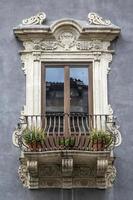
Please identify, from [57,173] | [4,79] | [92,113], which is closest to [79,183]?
[57,173]

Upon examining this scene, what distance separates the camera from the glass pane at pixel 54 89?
16516 millimetres

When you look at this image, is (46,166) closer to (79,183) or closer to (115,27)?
(79,183)

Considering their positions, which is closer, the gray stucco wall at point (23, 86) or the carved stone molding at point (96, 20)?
the gray stucco wall at point (23, 86)

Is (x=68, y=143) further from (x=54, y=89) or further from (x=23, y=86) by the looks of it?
(x=23, y=86)

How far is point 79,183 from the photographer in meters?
15.8

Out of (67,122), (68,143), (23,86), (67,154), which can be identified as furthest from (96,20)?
(67,154)

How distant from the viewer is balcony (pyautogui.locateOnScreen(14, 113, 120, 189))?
50.5 ft

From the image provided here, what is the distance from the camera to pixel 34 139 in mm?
15469

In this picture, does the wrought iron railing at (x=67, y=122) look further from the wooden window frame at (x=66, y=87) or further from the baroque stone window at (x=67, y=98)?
the wooden window frame at (x=66, y=87)

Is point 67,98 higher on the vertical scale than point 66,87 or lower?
lower

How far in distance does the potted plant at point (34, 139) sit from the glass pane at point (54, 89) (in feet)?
3.49

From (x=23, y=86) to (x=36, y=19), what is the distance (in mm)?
1587

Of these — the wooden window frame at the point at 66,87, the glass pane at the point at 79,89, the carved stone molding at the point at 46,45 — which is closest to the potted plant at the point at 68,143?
the wooden window frame at the point at 66,87

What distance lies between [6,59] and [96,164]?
10.4ft
